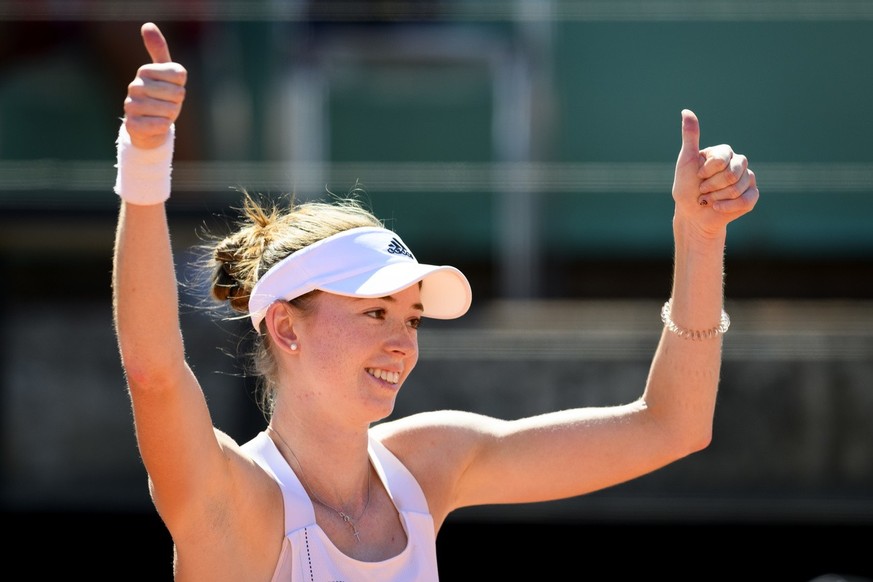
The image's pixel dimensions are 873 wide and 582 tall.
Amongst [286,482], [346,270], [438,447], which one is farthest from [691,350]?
[286,482]

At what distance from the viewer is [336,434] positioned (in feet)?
7.36

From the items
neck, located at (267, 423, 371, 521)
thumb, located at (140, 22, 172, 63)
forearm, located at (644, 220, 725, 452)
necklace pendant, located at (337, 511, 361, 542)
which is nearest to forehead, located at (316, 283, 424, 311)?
neck, located at (267, 423, 371, 521)

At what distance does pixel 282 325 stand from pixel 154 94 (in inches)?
24.6

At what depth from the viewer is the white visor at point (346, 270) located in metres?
2.15

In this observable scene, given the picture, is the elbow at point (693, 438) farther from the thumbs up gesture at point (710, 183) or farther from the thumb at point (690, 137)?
the thumb at point (690, 137)

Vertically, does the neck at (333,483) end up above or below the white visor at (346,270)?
below

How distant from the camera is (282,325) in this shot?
7.30 feet

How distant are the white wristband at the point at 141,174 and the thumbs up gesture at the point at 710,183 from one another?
893mm

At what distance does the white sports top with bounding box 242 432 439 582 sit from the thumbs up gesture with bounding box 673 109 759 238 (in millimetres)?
713

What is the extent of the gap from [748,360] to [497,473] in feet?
8.75

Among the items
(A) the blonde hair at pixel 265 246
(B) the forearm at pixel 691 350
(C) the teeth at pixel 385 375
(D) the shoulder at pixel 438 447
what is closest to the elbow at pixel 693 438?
(B) the forearm at pixel 691 350

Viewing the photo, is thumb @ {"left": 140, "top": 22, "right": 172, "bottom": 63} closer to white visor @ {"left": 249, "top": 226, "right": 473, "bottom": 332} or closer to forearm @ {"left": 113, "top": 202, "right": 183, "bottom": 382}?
forearm @ {"left": 113, "top": 202, "right": 183, "bottom": 382}

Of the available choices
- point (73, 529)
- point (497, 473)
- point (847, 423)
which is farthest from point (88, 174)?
point (497, 473)

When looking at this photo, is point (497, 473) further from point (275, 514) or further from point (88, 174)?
point (88, 174)
